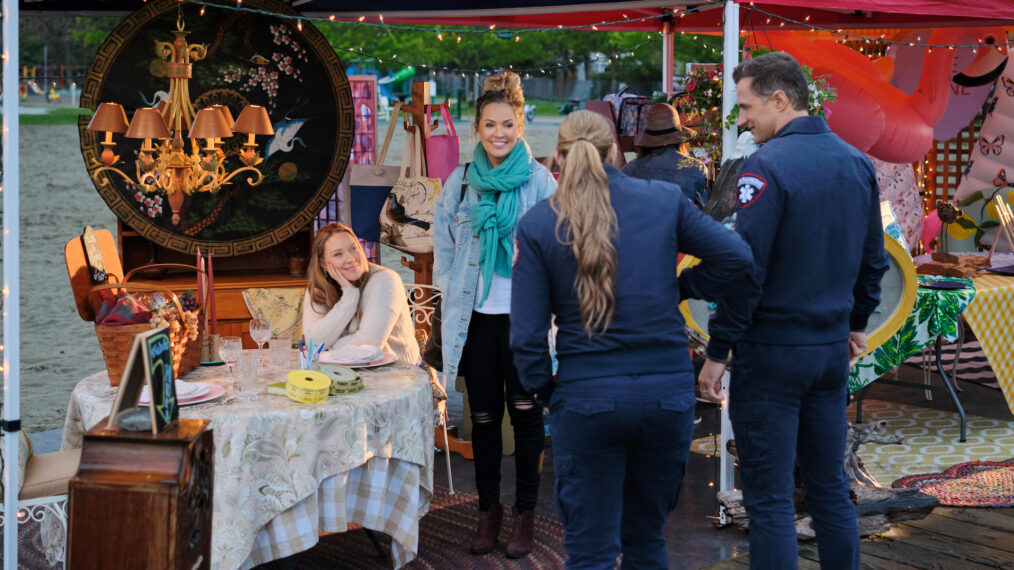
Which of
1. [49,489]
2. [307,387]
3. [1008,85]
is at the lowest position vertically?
[49,489]

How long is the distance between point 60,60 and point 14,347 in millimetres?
28291

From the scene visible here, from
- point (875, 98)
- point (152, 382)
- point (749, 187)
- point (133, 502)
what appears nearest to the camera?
point (133, 502)

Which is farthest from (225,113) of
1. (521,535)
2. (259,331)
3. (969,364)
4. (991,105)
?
(991,105)

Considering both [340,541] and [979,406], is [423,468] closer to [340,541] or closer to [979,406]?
[340,541]

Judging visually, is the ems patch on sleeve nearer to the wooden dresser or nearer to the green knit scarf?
the green knit scarf

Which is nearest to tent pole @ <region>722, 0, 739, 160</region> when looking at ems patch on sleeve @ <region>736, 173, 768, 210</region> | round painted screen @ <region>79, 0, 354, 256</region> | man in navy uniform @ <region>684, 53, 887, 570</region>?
man in navy uniform @ <region>684, 53, 887, 570</region>

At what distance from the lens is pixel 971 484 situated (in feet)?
14.9

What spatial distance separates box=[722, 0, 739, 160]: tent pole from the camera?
12.7ft

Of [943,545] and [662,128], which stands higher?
[662,128]

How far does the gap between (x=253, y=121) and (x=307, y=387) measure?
7.36 feet

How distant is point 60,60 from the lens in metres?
28.3

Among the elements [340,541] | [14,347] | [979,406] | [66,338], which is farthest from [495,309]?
[66,338]

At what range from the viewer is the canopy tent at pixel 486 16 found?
272cm

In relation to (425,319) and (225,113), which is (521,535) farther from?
(225,113)
